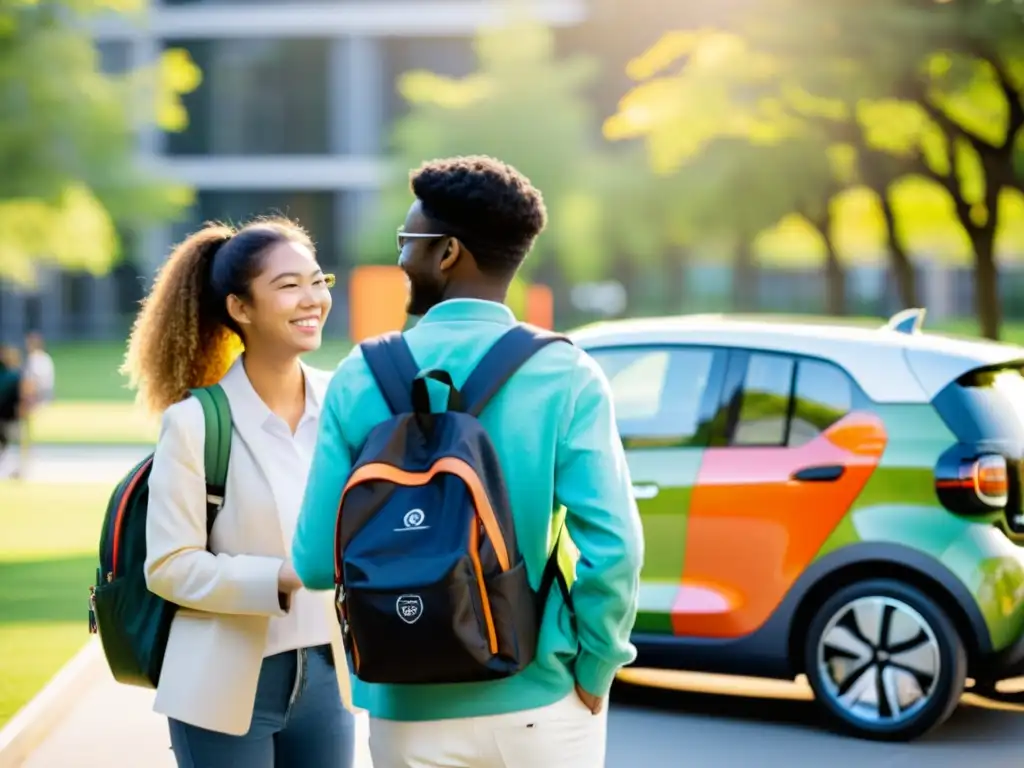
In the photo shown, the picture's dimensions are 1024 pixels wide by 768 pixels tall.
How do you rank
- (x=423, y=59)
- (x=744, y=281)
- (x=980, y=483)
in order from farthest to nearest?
(x=423, y=59) → (x=744, y=281) → (x=980, y=483)

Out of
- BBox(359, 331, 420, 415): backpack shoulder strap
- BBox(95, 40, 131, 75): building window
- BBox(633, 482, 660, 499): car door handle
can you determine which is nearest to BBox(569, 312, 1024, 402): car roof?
BBox(633, 482, 660, 499): car door handle

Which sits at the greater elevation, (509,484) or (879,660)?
(509,484)

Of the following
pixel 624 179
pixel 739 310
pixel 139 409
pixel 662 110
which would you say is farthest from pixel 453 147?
pixel 139 409

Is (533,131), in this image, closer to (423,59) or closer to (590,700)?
(423,59)

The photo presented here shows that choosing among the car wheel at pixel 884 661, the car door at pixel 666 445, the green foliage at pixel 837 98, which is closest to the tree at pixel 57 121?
the green foliage at pixel 837 98

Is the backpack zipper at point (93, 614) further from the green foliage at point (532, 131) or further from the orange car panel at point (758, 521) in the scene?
the green foliage at point (532, 131)

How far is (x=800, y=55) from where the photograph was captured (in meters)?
22.9

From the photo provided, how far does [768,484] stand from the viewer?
7566mm

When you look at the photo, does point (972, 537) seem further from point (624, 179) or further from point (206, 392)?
point (624, 179)

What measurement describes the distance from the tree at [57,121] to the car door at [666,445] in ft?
69.1

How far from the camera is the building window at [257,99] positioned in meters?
68.3

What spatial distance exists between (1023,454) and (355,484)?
4.77 meters

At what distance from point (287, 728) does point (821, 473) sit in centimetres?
403

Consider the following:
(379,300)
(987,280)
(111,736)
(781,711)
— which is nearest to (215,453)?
(111,736)
